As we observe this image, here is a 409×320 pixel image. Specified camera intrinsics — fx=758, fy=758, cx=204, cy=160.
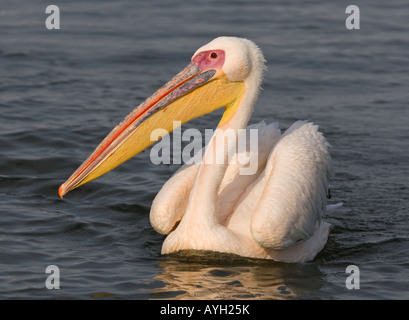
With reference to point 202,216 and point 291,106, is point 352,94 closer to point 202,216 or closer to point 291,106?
point 291,106

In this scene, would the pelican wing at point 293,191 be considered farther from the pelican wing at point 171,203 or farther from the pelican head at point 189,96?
the pelican wing at point 171,203

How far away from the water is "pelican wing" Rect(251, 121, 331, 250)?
0.35 meters

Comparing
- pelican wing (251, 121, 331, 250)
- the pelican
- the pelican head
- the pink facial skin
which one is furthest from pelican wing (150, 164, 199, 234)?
the pink facial skin

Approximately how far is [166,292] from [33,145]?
12.9 ft

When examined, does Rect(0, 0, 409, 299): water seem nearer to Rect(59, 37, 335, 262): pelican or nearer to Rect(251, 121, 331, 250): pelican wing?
Rect(59, 37, 335, 262): pelican

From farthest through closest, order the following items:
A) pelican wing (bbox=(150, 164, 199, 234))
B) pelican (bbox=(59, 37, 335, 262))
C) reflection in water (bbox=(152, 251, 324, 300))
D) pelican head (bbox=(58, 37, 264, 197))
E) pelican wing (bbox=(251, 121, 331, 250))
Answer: pelican wing (bbox=(150, 164, 199, 234))
pelican head (bbox=(58, 37, 264, 197))
pelican (bbox=(59, 37, 335, 262))
pelican wing (bbox=(251, 121, 331, 250))
reflection in water (bbox=(152, 251, 324, 300))

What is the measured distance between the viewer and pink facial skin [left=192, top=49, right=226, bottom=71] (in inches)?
242

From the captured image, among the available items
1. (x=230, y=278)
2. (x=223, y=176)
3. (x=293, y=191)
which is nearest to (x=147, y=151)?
(x=223, y=176)

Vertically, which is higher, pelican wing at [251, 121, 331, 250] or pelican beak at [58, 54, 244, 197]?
pelican beak at [58, 54, 244, 197]

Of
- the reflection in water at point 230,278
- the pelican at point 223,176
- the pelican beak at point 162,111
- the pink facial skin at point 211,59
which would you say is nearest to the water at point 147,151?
the reflection in water at point 230,278

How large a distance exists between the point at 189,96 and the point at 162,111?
267 mm

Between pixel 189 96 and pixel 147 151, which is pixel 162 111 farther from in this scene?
pixel 147 151
